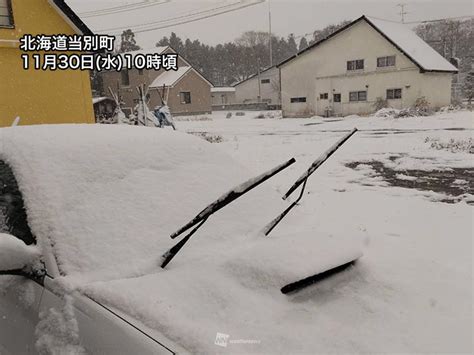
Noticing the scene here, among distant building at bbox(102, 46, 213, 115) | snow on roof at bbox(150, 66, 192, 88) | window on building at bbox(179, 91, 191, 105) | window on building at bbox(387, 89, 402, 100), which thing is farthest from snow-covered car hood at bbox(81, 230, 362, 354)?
window on building at bbox(179, 91, 191, 105)

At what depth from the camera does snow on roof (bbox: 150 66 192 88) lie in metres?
40.6

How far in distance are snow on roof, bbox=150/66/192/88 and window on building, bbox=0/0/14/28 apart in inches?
1122

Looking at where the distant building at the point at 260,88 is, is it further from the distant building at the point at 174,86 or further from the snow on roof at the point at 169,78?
the snow on roof at the point at 169,78

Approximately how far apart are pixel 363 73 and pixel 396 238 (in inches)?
1114

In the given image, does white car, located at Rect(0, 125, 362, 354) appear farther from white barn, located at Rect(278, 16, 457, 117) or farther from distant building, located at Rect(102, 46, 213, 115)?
distant building, located at Rect(102, 46, 213, 115)

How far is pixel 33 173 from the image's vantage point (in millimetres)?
1984

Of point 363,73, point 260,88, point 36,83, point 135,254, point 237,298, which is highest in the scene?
point 260,88

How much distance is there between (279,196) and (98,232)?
49.3 inches

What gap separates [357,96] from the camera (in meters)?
30.8

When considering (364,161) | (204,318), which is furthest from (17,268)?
(364,161)

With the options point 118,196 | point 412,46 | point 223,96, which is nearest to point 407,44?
point 412,46

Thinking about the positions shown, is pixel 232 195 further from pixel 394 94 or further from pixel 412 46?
pixel 412 46

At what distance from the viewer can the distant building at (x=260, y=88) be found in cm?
4973

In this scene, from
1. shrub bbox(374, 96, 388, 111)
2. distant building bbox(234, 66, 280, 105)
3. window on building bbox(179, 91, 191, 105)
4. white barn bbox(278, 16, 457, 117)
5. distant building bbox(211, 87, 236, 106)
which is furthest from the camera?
distant building bbox(211, 87, 236, 106)
